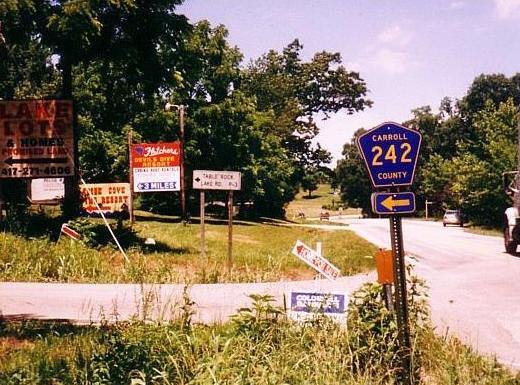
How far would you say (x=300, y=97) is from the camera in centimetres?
6469

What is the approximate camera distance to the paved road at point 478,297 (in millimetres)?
7695

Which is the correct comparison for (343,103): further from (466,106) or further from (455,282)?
(455,282)

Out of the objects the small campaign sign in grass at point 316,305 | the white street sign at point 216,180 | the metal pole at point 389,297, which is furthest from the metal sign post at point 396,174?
the white street sign at point 216,180

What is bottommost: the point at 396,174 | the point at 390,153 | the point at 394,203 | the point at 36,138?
the point at 394,203

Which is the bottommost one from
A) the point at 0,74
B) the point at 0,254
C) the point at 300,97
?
the point at 0,254

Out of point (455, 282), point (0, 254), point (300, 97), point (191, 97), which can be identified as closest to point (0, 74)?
point (0, 254)

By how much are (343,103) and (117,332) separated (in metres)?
61.2

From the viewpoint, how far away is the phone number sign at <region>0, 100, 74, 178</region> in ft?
57.2

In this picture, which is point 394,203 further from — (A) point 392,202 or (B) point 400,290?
(B) point 400,290

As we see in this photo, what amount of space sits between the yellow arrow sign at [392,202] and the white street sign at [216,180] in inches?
297

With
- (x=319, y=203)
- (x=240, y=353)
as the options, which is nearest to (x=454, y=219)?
(x=240, y=353)

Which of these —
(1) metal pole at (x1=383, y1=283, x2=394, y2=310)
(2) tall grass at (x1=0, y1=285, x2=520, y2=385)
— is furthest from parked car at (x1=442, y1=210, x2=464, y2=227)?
(1) metal pole at (x1=383, y1=283, x2=394, y2=310)

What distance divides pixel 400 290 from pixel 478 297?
22.2 feet

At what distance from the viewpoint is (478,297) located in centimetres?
1114
